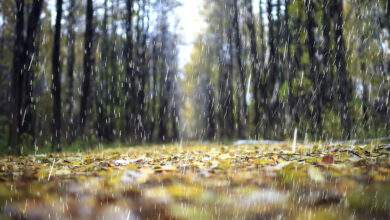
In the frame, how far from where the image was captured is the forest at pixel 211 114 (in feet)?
7.18

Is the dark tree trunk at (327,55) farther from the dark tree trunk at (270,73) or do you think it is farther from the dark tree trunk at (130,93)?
the dark tree trunk at (130,93)

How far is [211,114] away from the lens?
3709 centimetres

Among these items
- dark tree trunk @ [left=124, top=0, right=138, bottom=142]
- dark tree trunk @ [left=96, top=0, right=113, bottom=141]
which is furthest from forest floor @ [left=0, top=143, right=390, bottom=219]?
dark tree trunk @ [left=96, top=0, right=113, bottom=141]

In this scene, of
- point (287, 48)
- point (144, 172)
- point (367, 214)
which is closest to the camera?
point (367, 214)

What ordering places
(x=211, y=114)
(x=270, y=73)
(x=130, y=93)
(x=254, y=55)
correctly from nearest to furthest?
(x=270, y=73)
(x=254, y=55)
(x=130, y=93)
(x=211, y=114)

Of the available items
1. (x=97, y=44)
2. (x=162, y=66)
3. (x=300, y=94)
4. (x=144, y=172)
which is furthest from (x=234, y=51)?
(x=144, y=172)

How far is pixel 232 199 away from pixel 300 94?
42.2ft

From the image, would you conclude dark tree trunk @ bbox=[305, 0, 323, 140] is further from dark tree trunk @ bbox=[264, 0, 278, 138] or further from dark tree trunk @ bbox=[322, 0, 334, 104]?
dark tree trunk @ bbox=[264, 0, 278, 138]

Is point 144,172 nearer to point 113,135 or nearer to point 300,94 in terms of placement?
point 300,94

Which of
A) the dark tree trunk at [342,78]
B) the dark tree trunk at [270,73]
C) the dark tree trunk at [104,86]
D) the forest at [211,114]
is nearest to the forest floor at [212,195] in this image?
the forest at [211,114]

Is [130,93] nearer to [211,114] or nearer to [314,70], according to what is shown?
[314,70]

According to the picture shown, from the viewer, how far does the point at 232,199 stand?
2.21 m

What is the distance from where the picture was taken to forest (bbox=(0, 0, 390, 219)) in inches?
86.2

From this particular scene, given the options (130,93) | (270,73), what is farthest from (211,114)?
(270,73)
